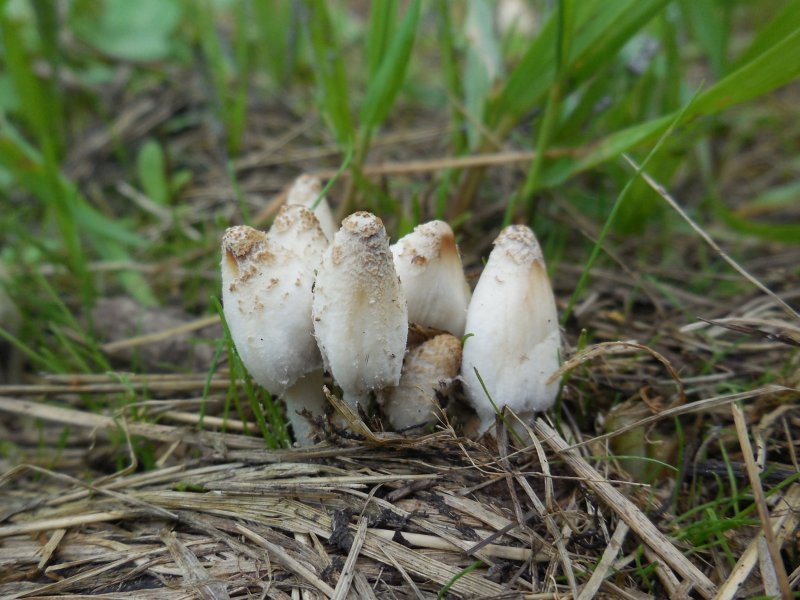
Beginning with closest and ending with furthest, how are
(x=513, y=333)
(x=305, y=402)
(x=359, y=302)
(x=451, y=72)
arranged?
1. (x=359, y=302)
2. (x=513, y=333)
3. (x=305, y=402)
4. (x=451, y=72)

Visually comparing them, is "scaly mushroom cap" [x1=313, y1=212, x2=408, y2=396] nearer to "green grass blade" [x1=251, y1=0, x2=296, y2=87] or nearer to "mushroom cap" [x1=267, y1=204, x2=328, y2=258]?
"mushroom cap" [x1=267, y1=204, x2=328, y2=258]

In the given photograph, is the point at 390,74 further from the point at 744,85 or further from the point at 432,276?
the point at 744,85

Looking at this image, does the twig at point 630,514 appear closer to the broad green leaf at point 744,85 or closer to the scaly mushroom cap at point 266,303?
the scaly mushroom cap at point 266,303

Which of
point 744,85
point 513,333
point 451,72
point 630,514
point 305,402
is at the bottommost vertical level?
point 630,514

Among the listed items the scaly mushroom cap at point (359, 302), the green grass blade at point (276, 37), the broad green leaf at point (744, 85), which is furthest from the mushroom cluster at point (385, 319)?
the green grass blade at point (276, 37)

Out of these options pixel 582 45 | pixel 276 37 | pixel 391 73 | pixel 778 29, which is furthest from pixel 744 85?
pixel 276 37

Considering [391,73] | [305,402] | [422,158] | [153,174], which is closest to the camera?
[305,402]
